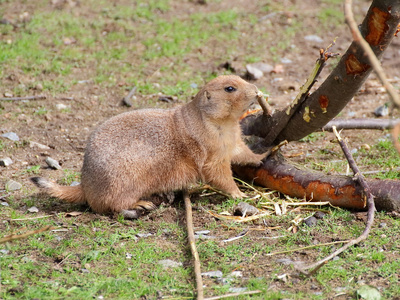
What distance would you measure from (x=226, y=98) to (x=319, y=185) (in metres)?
1.22

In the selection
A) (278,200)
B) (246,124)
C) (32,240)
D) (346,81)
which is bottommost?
(32,240)

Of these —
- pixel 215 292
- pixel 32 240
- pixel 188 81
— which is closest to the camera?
pixel 215 292

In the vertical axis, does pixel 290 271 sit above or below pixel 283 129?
below

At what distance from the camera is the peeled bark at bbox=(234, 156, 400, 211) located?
15.4 feet

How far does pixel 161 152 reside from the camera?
5020mm

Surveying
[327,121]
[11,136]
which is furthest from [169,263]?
[11,136]

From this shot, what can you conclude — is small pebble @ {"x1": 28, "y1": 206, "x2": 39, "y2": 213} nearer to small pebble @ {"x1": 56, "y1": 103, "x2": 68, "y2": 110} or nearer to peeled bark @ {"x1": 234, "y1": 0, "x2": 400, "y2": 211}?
peeled bark @ {"x1": 234, "y1": 0, "x2": 400, "y2": 211}

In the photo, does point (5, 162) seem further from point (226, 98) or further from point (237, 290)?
point (237, 290)

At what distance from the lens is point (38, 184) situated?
4.91 metres

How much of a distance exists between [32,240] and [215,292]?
169 centimetres

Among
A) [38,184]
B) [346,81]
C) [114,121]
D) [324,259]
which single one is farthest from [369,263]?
[38,184]

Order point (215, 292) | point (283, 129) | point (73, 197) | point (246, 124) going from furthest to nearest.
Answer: point (246, 124) → point (283, 129) → point (73, 197) → point (215, 292)

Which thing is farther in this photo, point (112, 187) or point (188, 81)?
point (188, 81)

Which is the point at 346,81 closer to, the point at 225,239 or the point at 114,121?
the point at 225,239
